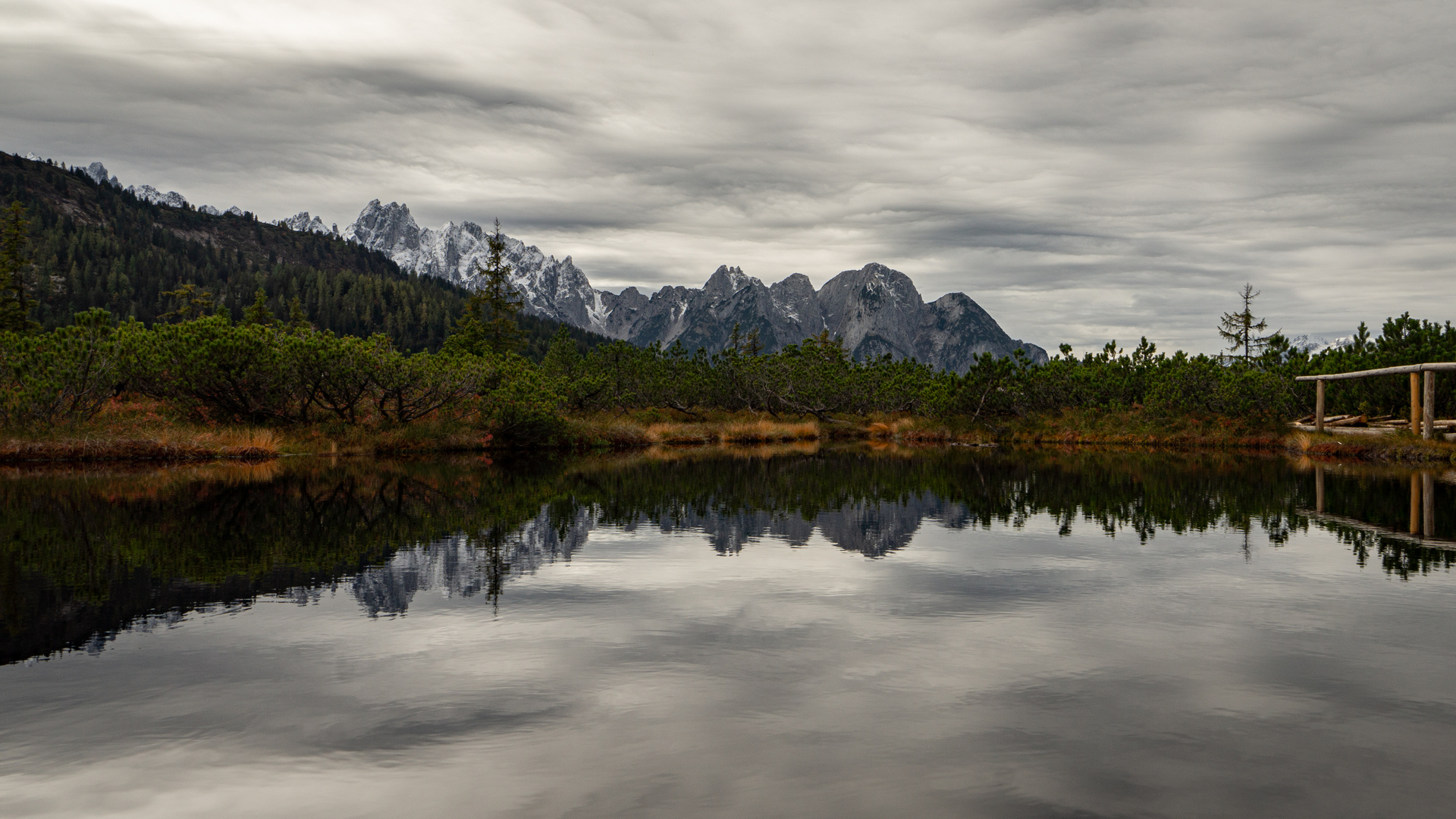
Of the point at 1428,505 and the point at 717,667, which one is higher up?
the point at 1428,505

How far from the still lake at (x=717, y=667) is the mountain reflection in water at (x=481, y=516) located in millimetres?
141

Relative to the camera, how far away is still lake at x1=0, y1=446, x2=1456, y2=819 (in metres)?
5.60

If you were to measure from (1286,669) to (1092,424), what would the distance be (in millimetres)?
49103

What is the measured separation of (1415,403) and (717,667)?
1629 inches

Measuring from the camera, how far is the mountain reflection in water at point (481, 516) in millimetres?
11664

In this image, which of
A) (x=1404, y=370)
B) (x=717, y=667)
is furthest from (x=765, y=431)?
(x=717, y=667)

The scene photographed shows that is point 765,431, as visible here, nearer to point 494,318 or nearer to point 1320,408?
point 494,318

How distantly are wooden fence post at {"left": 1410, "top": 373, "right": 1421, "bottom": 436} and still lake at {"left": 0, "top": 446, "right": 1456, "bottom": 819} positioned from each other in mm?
22510

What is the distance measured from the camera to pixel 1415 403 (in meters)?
36.8

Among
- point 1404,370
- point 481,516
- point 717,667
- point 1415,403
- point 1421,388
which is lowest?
point 717,667

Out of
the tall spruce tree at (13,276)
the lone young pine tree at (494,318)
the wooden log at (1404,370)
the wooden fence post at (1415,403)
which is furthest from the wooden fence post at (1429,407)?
the tall spruce tree at (13,276)

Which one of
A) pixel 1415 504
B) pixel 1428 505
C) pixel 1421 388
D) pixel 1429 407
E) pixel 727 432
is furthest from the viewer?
pixel 727 432

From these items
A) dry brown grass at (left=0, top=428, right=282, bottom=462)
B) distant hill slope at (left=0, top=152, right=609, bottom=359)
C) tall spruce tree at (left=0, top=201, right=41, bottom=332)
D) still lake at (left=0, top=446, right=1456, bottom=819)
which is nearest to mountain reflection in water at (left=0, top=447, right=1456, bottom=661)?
still lake at (left=0, top=446, right=1456, bottom=819)

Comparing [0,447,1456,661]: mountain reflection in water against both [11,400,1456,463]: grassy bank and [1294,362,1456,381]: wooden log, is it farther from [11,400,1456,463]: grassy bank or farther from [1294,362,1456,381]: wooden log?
[1294,362,1456,381]: wooden log
